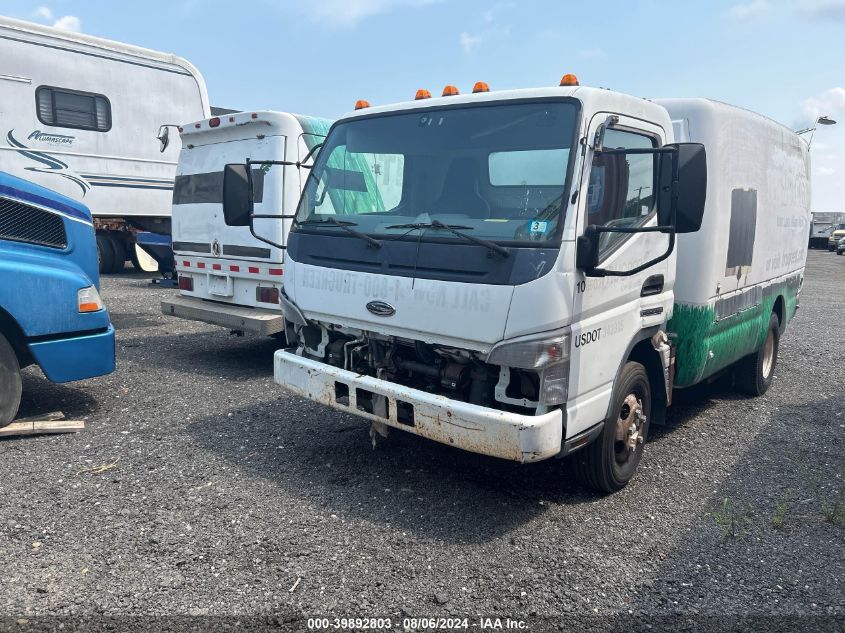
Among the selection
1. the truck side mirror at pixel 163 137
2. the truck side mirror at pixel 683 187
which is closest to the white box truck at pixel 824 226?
the truck side mirror at pixel 163 137

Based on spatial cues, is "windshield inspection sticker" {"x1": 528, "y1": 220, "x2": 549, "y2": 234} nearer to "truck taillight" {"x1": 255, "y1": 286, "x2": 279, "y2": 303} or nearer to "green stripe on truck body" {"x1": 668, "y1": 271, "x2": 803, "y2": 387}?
"green stripe on truck body" {"x1": 668, "y1": 271, "x2": 803, "y2": 387}

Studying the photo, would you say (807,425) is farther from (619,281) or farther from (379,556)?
(379,556)

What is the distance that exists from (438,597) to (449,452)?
186 centimetres

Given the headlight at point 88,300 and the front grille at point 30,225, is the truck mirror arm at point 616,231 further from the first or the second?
the front grille at point 30,225

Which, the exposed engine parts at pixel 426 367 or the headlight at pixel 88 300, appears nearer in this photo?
the exposed engine parts at pixel 426 367

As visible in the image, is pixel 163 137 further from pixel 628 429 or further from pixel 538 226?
pixel 628 429

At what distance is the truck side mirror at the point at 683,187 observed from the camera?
3869 millimetres

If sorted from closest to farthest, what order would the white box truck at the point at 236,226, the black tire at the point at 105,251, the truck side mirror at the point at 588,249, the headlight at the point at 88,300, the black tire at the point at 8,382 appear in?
the truck side mirror at the point at 588,249 < the black tire at the point at 8,382 < the headlight at the point at 88,300 < the white box truck at the point at 236,226 < the black tire at the point at 105,251

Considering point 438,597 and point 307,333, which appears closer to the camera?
point 438,597

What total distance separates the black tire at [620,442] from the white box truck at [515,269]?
13 millimetres

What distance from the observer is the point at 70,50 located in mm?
12375

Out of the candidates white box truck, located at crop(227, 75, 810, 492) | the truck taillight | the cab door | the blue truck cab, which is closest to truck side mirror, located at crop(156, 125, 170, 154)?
the truck taillight

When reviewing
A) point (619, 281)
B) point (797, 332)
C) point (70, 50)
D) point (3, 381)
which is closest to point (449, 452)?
point (619, 281)

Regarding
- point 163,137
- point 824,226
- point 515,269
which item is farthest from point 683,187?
point 824,226
